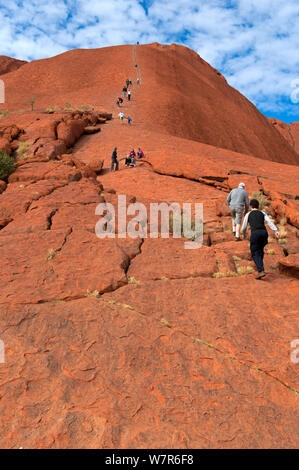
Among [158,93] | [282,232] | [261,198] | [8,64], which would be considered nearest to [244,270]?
[282,232]

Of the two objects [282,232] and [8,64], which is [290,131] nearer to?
[8,64]

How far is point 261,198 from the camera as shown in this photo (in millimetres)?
11062

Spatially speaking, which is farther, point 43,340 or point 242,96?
point 242,96

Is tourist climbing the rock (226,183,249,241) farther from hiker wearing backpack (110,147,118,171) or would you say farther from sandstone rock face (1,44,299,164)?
sandstone rock face (1,44,299,164)

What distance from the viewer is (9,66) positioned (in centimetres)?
7581

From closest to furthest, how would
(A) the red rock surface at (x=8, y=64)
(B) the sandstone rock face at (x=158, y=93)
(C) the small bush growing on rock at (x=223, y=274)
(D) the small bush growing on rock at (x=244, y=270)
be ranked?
(C) the small bush growing on rock at (x=223, y=274)
(D) the small bush growing on rock at (x=244, y=270)
(B) the sandstone rock face at (x=158, y=93)
(A) the red rock surface at (x=8, y=64)

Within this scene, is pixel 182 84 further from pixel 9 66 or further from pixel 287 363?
pixel 9 66

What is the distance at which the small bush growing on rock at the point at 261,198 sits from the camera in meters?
10.6

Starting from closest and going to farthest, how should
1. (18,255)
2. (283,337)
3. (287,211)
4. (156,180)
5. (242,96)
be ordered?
(283,337)
(18,255)
(287,211)
(156,180)
(242,96)

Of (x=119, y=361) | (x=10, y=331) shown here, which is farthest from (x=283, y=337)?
(x=10, y=331)

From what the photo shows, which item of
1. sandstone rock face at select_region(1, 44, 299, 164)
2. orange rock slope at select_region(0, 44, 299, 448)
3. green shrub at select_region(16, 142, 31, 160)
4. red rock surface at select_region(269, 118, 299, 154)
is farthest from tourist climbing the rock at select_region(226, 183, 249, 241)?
red rock surface at select_region(269, 118, 299, 154)

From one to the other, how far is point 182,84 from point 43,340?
4753 cm

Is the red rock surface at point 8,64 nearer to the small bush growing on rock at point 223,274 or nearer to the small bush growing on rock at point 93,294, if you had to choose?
the small bush growing on rock at point 93,294

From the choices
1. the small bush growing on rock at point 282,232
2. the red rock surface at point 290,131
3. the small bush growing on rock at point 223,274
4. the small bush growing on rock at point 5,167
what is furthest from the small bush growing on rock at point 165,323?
the red rock surface at point 290,131
